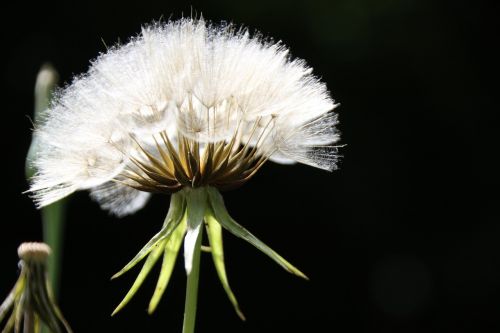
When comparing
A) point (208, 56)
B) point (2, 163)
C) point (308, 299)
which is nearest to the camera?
point (208, 56)

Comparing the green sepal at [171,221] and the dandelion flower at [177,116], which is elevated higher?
the dandelion flower at [177,116]

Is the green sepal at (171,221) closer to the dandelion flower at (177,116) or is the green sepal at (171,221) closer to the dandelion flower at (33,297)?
the dandelion flower at (177,116)

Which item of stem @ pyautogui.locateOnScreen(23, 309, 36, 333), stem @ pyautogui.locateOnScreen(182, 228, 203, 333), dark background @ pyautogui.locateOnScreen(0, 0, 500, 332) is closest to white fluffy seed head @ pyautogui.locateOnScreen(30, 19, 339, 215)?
stem @ pyautogui.locateOnScreen(182, 228, 203, 333)

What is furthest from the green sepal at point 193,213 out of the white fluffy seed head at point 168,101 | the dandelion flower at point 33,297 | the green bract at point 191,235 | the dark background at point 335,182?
the dark background at point 335,182

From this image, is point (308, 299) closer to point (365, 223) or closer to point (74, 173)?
point (365, 223)

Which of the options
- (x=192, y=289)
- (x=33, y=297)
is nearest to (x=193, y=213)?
(x=192, y=289)

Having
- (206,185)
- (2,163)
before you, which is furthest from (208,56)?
(2,163)

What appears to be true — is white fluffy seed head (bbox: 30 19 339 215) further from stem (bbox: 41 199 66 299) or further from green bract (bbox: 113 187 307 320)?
stem (bbox: 41 199 66 299)
